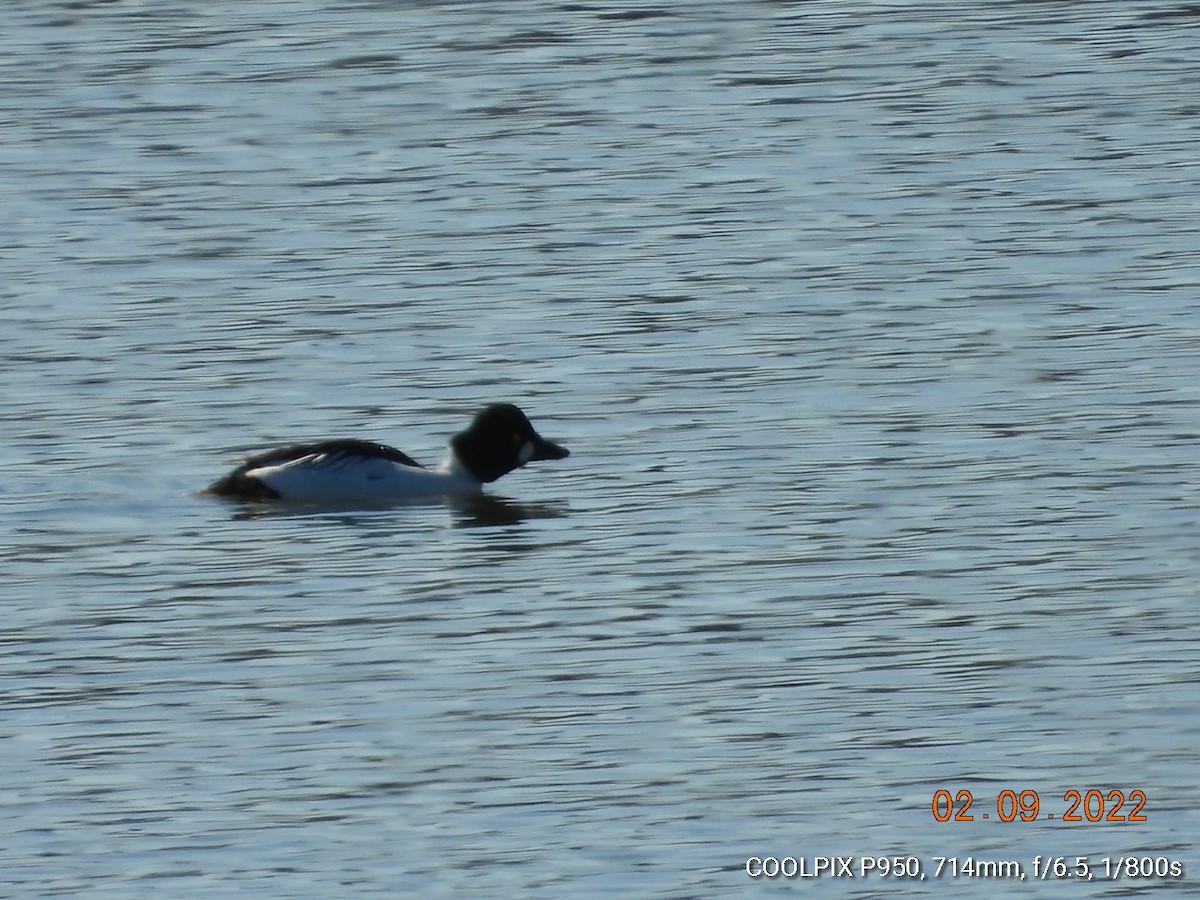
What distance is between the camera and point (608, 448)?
15.9 metres

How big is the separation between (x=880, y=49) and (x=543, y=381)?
11.6 metres

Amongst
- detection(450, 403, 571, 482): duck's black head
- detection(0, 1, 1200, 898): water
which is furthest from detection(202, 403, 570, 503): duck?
detection(0, 1, 1200, 898): water

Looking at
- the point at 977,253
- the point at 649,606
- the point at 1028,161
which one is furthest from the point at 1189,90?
the point at 649,606

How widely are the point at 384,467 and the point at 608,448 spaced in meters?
1.28

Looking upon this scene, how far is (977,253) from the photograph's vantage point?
64.6 feet

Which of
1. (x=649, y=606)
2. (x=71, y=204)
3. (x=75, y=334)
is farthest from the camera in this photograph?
(x=71, y=204)

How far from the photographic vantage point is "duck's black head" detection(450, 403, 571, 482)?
50.9 feet

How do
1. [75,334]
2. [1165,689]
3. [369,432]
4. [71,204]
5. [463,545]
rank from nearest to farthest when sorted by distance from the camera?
[1165,689], [463,545], [369,432], [75,334], [71,204]

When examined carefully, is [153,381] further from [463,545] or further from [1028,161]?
[1028,161]

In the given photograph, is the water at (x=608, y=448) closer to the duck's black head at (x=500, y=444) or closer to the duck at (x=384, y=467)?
the duck at (x=384, y=467)

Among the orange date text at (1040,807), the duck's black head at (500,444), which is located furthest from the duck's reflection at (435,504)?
the orange date text at (1040,807)

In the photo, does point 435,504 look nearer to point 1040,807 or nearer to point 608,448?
point 608,448

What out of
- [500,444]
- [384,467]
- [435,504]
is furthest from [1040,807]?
[435,504]

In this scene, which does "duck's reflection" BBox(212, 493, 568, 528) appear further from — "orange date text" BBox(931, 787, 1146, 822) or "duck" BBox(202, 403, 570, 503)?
"orange date text" BBox(931, 787, 1146, 822)
